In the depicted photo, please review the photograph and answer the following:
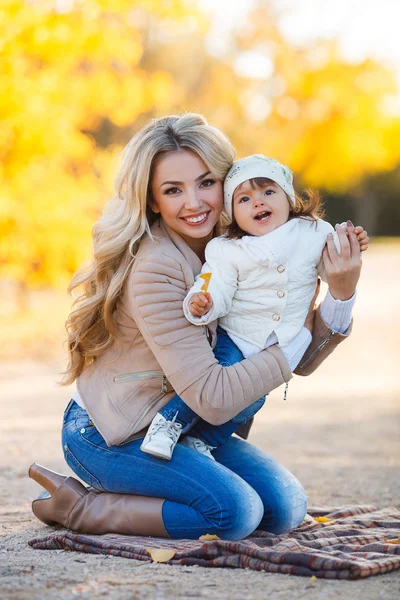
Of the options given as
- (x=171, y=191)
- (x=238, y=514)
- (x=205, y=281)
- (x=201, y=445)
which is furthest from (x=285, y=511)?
(x=171, y=191)

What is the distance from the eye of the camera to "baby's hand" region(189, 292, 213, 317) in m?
2.88

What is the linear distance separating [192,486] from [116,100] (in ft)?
24.1

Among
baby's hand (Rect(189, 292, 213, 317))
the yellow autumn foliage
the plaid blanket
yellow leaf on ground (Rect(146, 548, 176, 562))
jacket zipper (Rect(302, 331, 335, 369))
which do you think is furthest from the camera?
the yellow autumn foliage

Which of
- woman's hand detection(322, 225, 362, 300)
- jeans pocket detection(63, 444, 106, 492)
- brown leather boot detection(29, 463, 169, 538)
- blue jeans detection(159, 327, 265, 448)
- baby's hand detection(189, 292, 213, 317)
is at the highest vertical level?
woman's hand detection(322, 225, 362, 300)

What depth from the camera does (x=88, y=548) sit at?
2816mm

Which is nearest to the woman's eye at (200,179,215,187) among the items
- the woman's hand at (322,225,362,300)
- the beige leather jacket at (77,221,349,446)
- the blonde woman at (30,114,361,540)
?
the blonde woman at (30,114,361,540)

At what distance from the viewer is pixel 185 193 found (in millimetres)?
3113

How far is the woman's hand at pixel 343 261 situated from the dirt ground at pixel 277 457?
109cm

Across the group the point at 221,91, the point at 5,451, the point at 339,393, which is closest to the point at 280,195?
the point at 5,451

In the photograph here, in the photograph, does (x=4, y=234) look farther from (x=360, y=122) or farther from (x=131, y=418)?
(x=360, y=122)

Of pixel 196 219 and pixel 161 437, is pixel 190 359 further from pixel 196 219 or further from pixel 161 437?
pixel 196 219

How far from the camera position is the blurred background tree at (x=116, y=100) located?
7613 mm

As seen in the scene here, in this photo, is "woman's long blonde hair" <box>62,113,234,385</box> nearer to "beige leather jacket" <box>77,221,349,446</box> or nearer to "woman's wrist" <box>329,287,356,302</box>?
"beige leather jacket" <box>77,221,349,446</box>

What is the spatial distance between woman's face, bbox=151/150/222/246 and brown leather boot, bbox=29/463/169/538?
1.07 m
